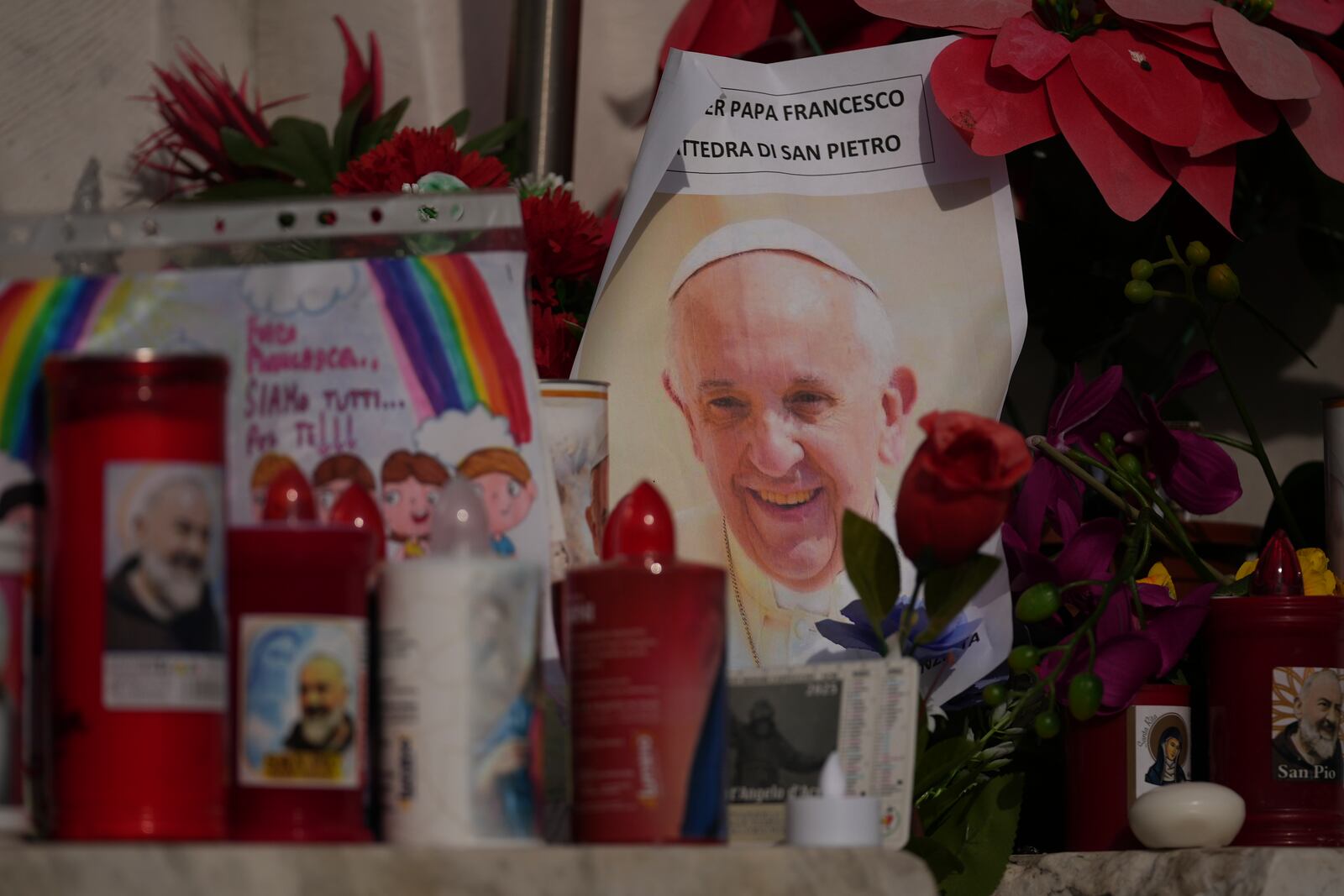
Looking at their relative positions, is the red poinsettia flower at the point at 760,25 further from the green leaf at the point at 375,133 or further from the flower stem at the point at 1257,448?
the flower stem at the point at 1257,448

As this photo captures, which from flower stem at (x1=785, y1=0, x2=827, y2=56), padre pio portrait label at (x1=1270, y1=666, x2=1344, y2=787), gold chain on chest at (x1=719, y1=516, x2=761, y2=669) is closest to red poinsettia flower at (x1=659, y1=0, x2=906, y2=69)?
flower stem at (x1=785, y1=0, x2=827, y2=56)

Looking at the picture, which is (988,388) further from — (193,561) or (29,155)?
(29,155)

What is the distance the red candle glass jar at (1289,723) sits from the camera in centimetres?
68

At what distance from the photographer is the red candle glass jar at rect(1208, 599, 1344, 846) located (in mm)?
679

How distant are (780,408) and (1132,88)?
248mm

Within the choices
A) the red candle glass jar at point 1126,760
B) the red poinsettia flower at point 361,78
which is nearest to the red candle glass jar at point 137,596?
the red candle glass jar at point 1126,760

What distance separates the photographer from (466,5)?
1120mm

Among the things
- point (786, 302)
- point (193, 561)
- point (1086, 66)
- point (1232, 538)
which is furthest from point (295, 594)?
point (1232, 538)

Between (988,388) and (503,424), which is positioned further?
(988,388)

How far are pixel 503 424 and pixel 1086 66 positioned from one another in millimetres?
413

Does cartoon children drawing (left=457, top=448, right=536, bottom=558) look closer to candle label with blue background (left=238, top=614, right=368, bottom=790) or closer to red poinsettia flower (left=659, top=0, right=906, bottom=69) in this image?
candle label with blue background (left=238, top=614, right=368, bottom=790)

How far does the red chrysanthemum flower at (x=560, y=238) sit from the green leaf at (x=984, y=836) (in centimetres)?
33

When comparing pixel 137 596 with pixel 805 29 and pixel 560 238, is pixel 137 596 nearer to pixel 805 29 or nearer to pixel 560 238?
pixel 560 238

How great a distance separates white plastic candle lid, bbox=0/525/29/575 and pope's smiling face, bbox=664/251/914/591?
1.21 feet
